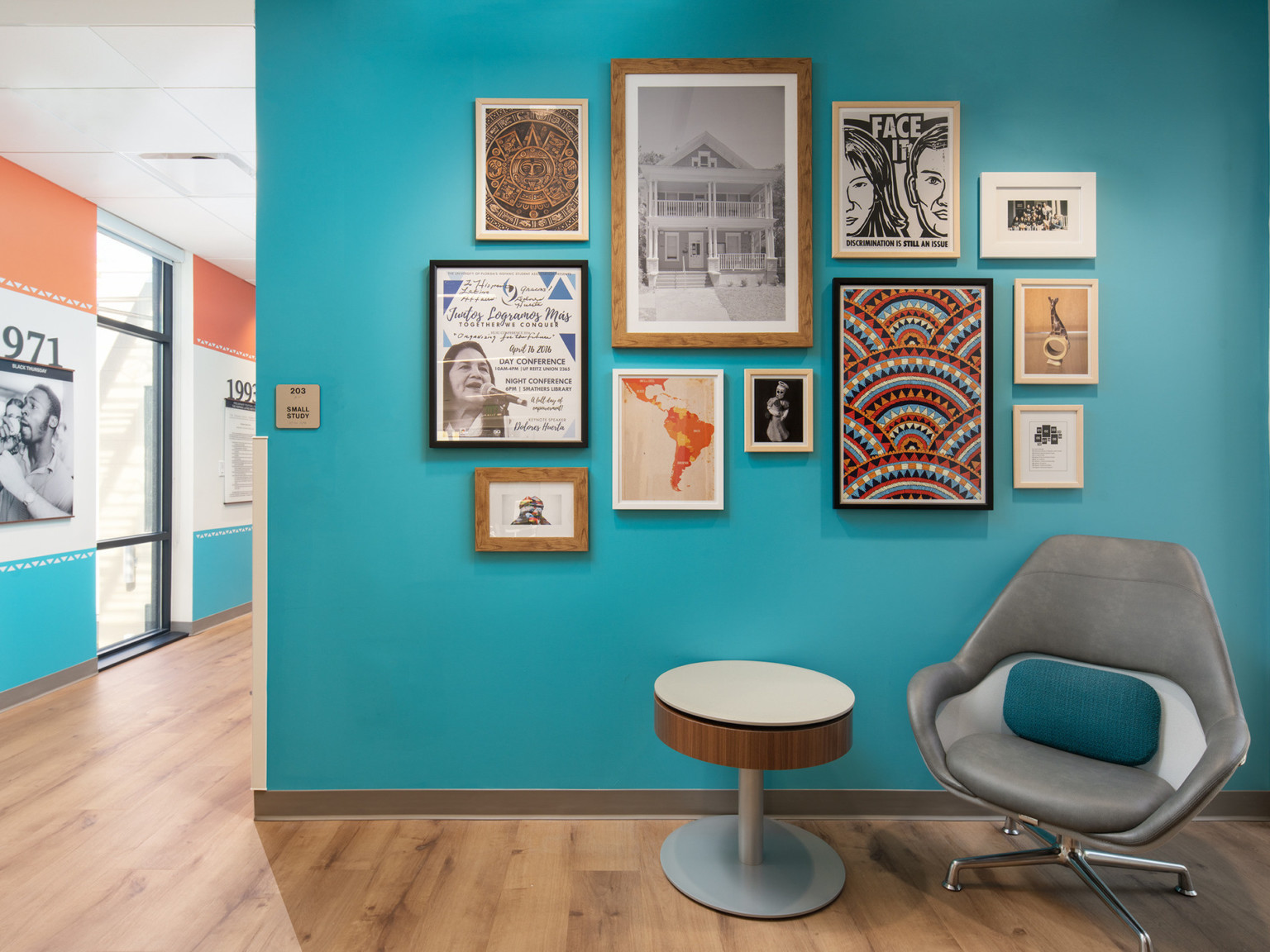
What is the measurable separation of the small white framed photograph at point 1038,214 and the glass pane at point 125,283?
486cm

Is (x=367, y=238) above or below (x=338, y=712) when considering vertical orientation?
above

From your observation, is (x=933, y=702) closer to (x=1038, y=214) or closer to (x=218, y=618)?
(x=1038, y=214)

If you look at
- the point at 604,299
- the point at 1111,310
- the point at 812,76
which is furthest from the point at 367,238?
the point at 1111,310

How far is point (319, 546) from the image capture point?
2.25m

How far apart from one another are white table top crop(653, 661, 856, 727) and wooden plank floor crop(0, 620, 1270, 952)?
59 cm

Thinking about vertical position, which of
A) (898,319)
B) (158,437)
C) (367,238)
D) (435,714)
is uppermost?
(367,238)

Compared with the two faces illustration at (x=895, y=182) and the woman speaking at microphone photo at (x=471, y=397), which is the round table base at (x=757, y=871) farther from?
the two faces illustration at (x=895, y=182)

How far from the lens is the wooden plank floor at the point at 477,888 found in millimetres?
1663

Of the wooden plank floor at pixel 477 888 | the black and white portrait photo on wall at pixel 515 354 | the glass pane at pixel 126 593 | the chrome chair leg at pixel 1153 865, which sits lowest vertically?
the wooden plank floor at pixel 477 888

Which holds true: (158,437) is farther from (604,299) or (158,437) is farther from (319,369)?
(604,299)

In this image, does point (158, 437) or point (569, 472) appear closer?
point (569, 472)

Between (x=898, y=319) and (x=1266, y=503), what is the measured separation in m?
1.49

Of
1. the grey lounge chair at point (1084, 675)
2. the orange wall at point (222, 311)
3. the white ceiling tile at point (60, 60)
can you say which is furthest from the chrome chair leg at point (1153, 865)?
the orange wall at point (222, 311)

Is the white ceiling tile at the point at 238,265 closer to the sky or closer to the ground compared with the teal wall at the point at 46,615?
closer to the sky
